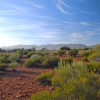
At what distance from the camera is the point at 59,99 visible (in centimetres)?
609

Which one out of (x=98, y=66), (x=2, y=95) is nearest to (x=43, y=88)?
(x=2, y=95)

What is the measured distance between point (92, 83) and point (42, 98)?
5.95 ft

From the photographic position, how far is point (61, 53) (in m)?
→ 32.1

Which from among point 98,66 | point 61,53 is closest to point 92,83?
point 98,66

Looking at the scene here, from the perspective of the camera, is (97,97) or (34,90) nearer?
(97,97)

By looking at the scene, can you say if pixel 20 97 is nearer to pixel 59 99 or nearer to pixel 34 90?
pixel 34 90

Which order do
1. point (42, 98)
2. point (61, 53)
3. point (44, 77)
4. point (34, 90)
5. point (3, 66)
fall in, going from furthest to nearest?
1. point (61, 53)
2. point (3, 66)
3. point (44, 77)
4. point (34, 90)
5. point (42, 98)

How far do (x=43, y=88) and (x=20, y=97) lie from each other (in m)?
1.78

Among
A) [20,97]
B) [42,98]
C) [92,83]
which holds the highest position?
[92,83]

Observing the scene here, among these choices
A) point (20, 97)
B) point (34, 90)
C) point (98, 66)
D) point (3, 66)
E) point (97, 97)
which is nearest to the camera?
point (97, 97)

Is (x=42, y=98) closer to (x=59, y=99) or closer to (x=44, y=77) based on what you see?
(x=59, y=99)

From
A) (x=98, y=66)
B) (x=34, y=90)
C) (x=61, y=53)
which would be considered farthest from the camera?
(x=61, y=53)

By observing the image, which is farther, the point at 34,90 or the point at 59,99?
the point at 34,90

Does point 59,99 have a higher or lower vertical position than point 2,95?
higher
